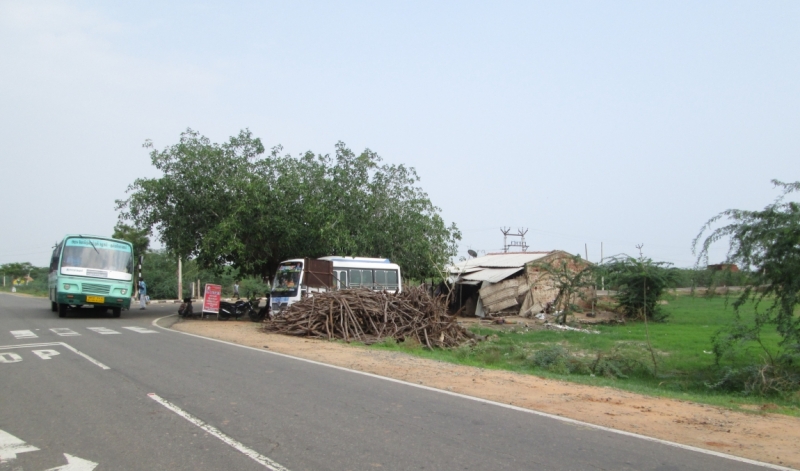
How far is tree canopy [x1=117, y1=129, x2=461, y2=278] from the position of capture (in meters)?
22.7

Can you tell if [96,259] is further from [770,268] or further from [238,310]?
[770,268]

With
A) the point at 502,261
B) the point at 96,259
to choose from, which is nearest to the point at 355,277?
the point at 96,259

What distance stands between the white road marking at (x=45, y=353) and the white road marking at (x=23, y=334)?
3358mm

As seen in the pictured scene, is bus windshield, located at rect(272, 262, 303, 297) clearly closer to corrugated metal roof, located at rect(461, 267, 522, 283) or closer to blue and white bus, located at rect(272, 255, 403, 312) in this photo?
blue and white bus, located at rect(272, 255, 403, 312)

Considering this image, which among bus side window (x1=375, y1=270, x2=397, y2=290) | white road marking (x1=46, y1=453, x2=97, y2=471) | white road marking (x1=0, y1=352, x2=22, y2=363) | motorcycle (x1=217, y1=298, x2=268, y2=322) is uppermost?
bus side window (x1=375, y1=270, x2=397, y2=290)

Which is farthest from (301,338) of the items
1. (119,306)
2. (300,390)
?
(119,306)

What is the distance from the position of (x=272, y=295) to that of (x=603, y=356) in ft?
37.7

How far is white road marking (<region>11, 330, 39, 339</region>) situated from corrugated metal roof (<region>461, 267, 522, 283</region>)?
19688mm

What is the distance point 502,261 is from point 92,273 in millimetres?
20255

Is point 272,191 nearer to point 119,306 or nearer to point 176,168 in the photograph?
point 176,168

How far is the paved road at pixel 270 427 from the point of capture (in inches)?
213

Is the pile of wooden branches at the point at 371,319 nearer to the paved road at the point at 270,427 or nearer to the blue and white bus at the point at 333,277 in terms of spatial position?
the blue and white bus at the point at 333,277

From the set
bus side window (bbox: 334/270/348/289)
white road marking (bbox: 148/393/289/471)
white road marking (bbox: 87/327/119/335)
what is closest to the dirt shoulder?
white road marking (bbox: 148/393/289/471)

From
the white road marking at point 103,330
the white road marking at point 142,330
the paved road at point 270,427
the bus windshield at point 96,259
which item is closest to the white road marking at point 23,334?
the white road marking at point 103,330
